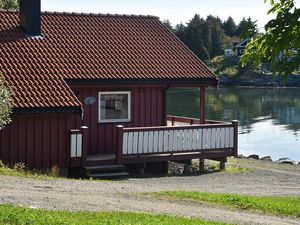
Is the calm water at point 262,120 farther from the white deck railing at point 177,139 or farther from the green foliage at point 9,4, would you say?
the green foliage at point 9,4

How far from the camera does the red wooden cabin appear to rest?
806 inches

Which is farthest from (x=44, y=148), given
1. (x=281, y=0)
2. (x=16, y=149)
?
(x=281, y=0)

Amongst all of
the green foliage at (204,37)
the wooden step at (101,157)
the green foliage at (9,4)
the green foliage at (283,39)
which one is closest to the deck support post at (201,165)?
the wooden step at (101,157)

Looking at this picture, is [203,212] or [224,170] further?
[224,170]

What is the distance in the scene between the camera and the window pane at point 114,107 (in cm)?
2302

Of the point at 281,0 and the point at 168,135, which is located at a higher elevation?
the point at 281,0

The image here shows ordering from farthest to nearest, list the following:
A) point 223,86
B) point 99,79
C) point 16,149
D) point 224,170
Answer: point 223,86, point 224,170, point 99,79, point 16,149

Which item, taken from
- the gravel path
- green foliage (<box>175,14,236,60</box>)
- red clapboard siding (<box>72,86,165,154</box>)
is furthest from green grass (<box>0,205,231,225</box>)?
green foliage (<box>175,14,236,60</box>)

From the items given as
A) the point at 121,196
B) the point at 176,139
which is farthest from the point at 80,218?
the point at 176,139

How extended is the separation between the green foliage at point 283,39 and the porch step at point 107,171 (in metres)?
10.9

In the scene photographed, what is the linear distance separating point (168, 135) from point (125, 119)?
1888mm

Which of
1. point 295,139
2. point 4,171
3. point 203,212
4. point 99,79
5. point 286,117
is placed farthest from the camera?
point 286,117

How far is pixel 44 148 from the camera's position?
20609 millimetres

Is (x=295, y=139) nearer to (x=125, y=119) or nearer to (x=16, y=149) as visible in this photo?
(x=125, y=119)
